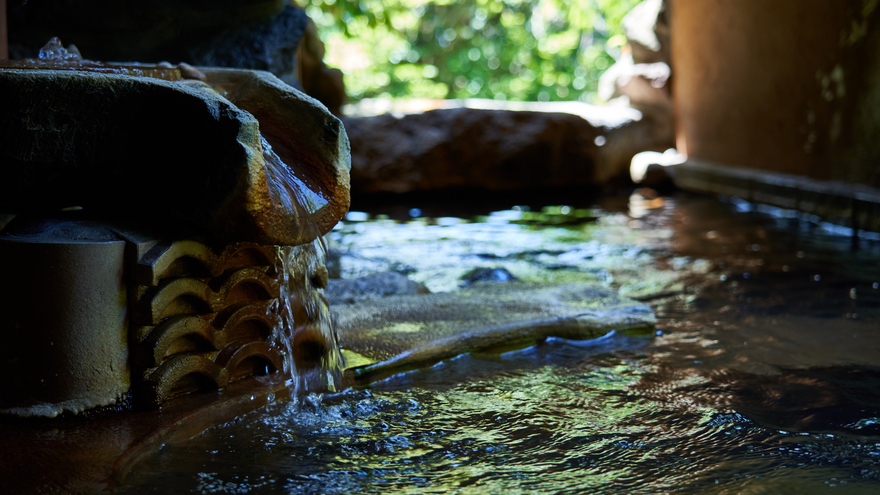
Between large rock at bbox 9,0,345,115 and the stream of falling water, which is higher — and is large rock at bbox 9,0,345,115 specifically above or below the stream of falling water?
above

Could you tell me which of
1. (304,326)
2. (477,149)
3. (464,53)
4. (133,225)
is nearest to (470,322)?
(304,326)

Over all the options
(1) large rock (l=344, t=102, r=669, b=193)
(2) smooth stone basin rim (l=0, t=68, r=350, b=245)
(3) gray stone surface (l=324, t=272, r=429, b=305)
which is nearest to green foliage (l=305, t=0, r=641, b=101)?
(1) large rock (l=344, t=102, r=669, b=193)

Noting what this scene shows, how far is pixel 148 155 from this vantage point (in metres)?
2.04

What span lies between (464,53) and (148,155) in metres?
14.9

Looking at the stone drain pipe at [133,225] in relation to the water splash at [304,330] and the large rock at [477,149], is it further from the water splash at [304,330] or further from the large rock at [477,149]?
the large rock at [477,149]

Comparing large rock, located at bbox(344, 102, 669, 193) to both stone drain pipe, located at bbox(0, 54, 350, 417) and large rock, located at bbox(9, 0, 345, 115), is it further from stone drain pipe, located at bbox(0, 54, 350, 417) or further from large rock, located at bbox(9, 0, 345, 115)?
stone drain pipe, located at bbox(0, 54, 350, 417)

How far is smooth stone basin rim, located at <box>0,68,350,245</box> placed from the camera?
186 centimetres

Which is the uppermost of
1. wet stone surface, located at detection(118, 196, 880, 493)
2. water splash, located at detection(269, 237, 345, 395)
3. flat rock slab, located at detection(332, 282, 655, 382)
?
water splash, located at detection(269, 237, 345, 395)

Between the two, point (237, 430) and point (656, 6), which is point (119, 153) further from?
point (656, 6)

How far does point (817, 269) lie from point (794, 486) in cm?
310

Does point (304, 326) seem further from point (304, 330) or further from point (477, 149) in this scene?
point (477, 149)

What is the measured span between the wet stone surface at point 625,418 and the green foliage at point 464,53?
42.4 feet

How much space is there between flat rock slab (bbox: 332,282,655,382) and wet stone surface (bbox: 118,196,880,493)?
6cm

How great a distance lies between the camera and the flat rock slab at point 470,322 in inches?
106
